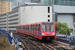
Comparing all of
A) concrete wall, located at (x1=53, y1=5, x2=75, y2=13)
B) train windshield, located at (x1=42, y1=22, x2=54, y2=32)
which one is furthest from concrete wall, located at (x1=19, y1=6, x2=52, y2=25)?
train windshield, located at (x1=42, y1=22, x2=54, y2=32)

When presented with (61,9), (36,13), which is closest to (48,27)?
(36,13)

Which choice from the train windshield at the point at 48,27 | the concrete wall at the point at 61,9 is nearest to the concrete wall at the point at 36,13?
the concrete wall at the point at 61,9

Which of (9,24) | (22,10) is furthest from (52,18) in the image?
(9,24)

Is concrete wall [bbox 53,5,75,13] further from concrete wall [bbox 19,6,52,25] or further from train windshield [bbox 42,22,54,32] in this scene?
train windshield [bbox 42,22,54,32]

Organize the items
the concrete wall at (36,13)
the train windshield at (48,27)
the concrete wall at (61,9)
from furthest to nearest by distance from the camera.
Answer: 1. the concrete wall at (61,9)
2. the concrete wall at (36,13)
3. the train windshield at (48,27)

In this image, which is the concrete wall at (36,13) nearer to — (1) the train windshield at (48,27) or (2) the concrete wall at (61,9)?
(2) the concrete wall at (61,9)

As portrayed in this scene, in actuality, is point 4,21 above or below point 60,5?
below

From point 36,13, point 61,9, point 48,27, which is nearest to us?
point 48,27

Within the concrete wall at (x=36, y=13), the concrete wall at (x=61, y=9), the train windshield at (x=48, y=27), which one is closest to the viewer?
the train windshield at (x=48, y=27)

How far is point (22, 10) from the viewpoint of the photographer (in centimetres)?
9481

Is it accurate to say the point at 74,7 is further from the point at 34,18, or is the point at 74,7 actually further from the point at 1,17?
the point at 1,17

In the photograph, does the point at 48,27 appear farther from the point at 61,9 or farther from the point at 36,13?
the point at 61,9

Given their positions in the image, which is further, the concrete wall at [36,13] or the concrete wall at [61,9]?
the concrete wall at [61,9]

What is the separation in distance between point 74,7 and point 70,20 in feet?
18.7
